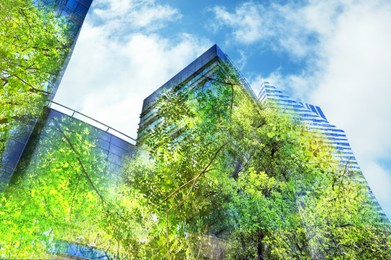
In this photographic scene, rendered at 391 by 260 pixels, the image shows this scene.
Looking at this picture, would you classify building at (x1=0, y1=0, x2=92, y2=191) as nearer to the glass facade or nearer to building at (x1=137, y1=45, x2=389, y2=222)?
building at (x1=137, y1=45, x2=389, y2=222)

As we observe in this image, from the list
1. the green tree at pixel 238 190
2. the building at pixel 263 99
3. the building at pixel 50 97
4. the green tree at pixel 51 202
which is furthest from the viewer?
the building at pixel 263 99

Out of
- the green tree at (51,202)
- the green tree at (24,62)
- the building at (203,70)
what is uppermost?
the building at (203,70)

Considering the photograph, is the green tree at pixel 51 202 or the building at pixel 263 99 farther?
the building at pixel 263 99

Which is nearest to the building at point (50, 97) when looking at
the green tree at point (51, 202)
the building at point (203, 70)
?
the green tree at point (51, 202)

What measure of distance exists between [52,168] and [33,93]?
5.32ft

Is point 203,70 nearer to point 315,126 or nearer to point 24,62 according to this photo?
point 315,126

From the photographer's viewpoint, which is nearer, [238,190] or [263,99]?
[238,190]

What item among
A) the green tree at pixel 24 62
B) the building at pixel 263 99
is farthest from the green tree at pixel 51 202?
the building at pixel 263 99

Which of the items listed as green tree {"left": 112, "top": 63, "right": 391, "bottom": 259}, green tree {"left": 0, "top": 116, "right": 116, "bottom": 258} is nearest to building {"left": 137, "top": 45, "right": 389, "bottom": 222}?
green tree {"left": 112, "top": 63, "right": 391, "bottom": 259}

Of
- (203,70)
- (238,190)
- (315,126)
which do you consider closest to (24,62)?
(238,190)

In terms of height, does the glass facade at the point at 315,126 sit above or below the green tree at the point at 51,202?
above

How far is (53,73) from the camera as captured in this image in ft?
15.8

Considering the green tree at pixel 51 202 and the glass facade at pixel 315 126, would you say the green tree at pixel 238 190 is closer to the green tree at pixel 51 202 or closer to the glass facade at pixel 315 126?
the glass facade at pixel 315 126

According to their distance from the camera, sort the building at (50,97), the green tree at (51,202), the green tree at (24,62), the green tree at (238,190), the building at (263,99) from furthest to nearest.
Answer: the building at (263,99), the green tree at (24,62), the building at (50,97), the green tree at (51,202), the green tree at (238,190)
